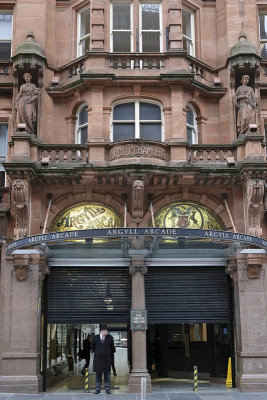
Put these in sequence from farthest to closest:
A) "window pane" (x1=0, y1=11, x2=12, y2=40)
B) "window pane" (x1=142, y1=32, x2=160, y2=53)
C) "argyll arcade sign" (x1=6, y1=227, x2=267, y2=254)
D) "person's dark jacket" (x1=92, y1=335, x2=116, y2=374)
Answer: "window pane" (x1=0, y1=11, x2=12, y2=40), "window pane" (x1=142, y1=32, x2=160, y2=53), "person's dark jacket" (x1=92, y1=335, x2=116, y2=374), "argyll arcade sign" (x1=6, y1=227, x2=267, y2=254)

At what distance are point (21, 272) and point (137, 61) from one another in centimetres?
876

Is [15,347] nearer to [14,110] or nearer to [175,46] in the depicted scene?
[14,110]

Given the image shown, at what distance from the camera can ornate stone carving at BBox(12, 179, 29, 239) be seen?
17.6 m

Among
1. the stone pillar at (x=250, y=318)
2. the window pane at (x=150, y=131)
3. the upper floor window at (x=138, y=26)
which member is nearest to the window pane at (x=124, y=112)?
the window pane at (x=150, y=131)

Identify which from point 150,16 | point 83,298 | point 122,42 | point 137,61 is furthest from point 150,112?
point 83,298

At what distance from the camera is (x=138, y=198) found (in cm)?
1811

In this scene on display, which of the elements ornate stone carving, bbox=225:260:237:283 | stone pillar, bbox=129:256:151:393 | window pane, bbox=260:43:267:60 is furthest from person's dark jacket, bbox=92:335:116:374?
window pane, bbox=260:43:267:60

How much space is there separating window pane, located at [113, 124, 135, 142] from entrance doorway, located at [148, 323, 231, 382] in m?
7.69

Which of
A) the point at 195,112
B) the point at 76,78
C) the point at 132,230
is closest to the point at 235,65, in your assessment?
the point at 195,112

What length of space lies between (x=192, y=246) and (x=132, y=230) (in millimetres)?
3013

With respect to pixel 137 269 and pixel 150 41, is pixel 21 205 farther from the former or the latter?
pixel 150 41

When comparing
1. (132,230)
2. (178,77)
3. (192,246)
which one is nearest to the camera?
(132,230)

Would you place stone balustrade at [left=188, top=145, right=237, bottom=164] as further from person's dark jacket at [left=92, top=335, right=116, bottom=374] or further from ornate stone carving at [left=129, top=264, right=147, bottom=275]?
person's dark jacket at [left=92, top=335, right=116, bottom=374]

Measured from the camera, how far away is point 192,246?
1712 cm
